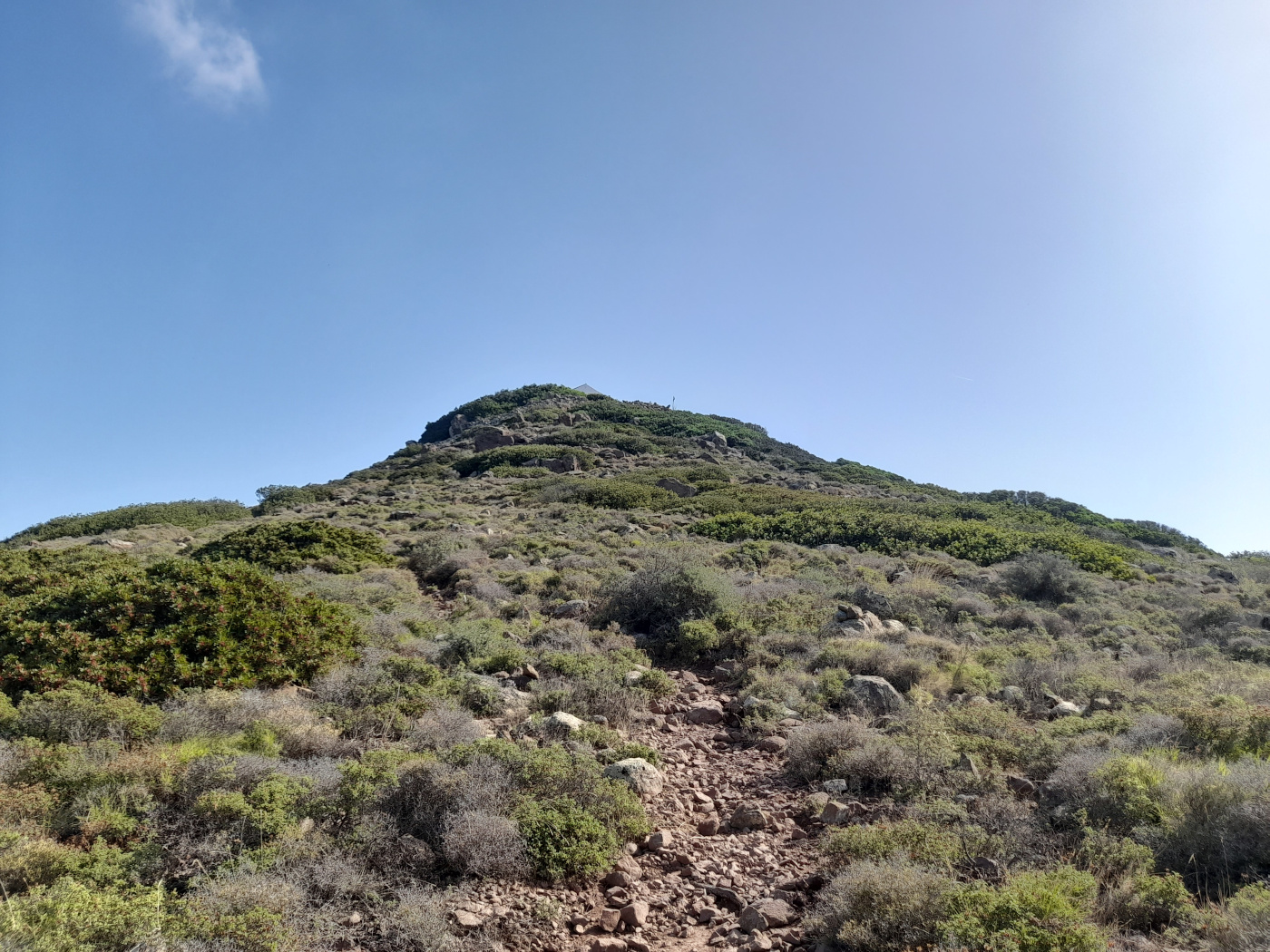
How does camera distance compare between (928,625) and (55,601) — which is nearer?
(55,601)

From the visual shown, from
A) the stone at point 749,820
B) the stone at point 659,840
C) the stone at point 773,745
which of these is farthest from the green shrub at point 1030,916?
the stone at point 773,745

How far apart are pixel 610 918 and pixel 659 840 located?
919mm

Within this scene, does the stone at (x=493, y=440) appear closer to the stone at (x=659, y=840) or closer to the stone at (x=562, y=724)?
the stone at (x=562, y=724)

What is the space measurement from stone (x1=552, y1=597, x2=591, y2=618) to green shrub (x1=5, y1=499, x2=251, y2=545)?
66.1ft

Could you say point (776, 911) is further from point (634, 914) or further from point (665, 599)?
point (665, 599)

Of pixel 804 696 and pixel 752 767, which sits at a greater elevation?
pixel 804 696

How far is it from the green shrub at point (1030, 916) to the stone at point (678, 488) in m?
29.5

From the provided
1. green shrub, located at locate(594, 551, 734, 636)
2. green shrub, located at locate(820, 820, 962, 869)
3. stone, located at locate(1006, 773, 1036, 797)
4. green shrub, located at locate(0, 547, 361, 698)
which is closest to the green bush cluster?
green shrub, located at locate(594, 551, 734, 636)

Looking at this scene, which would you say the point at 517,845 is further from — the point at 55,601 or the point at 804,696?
the point at 55,601

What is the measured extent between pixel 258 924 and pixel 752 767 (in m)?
4.36

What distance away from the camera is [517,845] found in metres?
4.28

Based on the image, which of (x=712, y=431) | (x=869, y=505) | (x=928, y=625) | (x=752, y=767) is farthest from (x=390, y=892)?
(x=712, y=431)

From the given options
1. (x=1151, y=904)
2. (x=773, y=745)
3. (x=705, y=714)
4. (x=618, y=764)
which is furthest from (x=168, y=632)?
(x=1151, y=904)

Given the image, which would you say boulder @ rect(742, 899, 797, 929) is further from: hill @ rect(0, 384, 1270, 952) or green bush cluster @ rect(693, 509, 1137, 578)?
green bush cluster @ rect(693, 509, 1137, 578)
